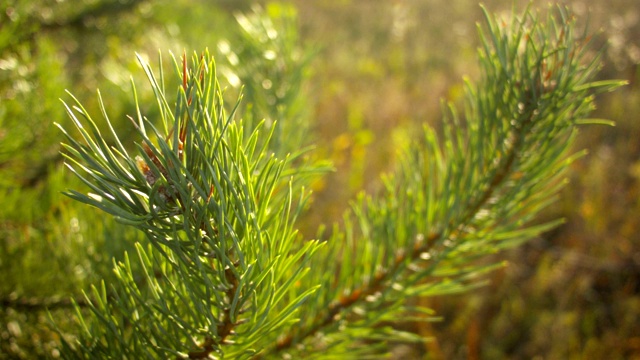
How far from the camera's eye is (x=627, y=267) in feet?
6.97

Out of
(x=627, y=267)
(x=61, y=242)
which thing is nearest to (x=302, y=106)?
(x=61, y=242)

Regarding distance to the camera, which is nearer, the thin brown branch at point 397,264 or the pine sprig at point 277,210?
the pine sprig at point 277,210

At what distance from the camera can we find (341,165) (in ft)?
10.5

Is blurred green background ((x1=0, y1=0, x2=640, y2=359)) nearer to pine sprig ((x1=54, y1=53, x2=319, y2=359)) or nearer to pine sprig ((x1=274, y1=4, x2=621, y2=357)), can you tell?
pine sprig ((x1=274, y1=4, x2=621, y2=357))

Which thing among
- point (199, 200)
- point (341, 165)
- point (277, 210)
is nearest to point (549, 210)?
point (341, 165)

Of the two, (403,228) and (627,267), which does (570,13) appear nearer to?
(403,228)

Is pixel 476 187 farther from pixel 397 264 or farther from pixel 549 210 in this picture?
pixel 549 210

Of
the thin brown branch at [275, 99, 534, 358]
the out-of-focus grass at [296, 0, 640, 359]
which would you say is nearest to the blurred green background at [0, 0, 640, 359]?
the out-of-focus grass at [296, 0, 640, 359]

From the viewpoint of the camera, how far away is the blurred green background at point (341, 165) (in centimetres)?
65

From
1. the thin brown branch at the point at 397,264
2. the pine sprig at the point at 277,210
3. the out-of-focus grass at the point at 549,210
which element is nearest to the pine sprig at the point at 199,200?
the pine sprig at the point at 277,210

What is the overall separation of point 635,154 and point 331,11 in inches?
213

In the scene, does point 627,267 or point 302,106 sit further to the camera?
point 627,267

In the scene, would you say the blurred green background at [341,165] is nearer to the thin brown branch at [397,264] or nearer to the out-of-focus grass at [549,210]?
the out-of-focus grass at [549,210]

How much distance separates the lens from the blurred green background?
649 millimetres
